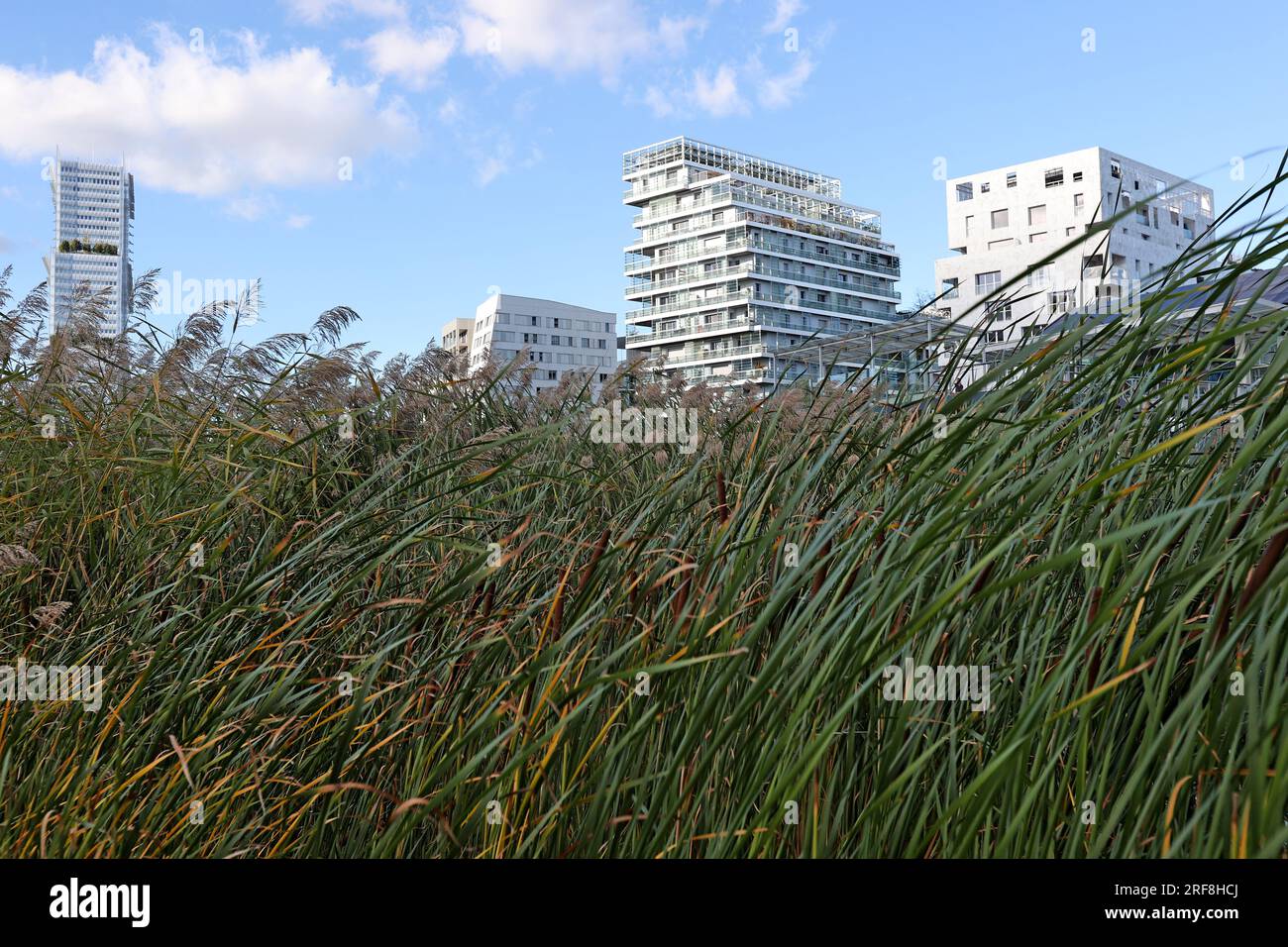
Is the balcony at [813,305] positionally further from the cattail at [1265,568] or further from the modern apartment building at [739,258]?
the cattail at [1265,568]

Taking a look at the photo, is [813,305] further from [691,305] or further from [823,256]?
[691,305]

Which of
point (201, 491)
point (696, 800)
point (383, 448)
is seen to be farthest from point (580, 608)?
point (383, 448)

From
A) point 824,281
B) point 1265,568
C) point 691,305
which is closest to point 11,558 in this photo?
point 1265,568

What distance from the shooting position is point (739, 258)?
75750 millimetres

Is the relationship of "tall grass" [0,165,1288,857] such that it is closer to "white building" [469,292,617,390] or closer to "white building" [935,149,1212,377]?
"white building" [935,149,1212,377]

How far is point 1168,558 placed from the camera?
190 centimetres

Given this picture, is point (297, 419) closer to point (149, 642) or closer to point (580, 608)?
point (149, 642)

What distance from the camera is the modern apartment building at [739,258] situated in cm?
7425

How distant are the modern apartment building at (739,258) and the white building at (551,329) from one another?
7.04 metres

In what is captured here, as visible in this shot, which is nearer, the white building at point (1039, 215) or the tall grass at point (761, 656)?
the tall grass at point (761, 656)

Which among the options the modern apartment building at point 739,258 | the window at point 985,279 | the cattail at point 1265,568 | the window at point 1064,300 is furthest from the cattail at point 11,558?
the modern apartment building at point 739,258

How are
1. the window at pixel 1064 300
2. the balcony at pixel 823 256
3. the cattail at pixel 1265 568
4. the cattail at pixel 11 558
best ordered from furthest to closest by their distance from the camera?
the balcony at pixel 823 256 → the window at pixel 1064 300 → the cattail at pixel 11 558 → the cattail at pixel 1265 568

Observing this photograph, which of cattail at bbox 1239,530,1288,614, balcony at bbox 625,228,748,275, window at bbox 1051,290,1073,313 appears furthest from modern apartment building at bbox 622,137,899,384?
cattail at bbox 1239,530,1288,614

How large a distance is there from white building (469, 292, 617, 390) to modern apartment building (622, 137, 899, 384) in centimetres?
704
